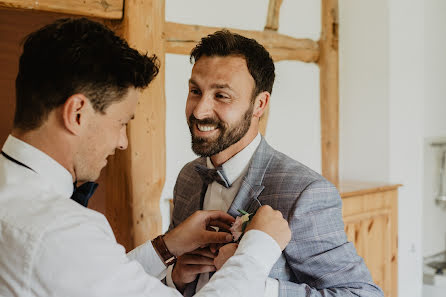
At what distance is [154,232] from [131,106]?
72.6 inches

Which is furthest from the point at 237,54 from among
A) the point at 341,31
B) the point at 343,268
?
the point at 341,31

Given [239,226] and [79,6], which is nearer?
[239,226]

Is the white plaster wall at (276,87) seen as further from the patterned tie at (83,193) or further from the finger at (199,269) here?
the patterned tie at (83,193)

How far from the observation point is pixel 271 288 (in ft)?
→ 4.68

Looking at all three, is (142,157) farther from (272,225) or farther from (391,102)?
(391,102)

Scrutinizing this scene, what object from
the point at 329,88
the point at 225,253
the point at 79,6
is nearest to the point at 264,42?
the point at 329,88

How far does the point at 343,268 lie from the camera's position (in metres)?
1.46

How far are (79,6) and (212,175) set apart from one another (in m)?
1.42

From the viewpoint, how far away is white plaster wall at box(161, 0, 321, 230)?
3.27 meters

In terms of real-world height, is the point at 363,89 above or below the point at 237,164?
above

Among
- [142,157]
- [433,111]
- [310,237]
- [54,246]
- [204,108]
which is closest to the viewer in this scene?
[54,246]

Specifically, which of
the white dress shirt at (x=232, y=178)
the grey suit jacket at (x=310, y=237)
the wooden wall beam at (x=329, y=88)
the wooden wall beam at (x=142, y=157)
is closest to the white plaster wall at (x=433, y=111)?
the wooden wall beam at (x=329, y=88)

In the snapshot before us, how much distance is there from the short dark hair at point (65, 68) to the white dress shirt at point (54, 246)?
107 millimetres

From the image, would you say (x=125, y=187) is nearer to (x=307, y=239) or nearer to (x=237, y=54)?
(x=237, y=54)
